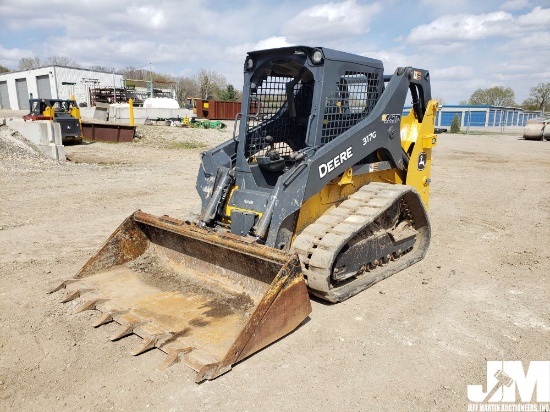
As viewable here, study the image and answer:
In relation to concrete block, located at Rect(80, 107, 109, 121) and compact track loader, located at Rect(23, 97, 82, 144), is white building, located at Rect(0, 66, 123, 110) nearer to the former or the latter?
concrete block, located at Rect(80, 107, 109, 121)

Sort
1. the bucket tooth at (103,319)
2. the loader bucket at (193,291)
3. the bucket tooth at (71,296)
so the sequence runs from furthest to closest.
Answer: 1. the bucket tooth at (71,296)
2. the bucket tooth at (103,319)
3. the loader bucket at (193,291)

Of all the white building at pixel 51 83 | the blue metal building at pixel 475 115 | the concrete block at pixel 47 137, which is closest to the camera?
the concrete block at pixel 47 137

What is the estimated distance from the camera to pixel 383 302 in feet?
14.3

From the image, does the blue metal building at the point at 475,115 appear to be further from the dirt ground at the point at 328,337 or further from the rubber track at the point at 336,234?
the rubber track at the point at 336,234

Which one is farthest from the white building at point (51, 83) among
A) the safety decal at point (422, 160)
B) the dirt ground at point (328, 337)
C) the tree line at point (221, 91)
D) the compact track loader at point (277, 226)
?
the safety decal at point (422, 160)

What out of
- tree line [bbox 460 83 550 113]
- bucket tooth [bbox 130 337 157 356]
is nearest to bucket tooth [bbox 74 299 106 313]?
bucket tooth [bbox 130 337 157 356]

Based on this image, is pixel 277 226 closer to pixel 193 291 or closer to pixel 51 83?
pixel 193 291

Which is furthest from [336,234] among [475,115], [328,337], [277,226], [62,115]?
[475,115]

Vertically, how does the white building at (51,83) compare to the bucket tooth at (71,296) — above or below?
above

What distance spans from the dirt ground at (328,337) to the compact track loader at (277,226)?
182 millimetres

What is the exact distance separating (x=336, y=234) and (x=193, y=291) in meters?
1.44

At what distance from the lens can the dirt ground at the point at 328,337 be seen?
292 cm

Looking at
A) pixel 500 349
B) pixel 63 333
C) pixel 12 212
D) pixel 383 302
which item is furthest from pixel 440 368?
pixel 12 212

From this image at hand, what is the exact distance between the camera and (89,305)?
3932mm
